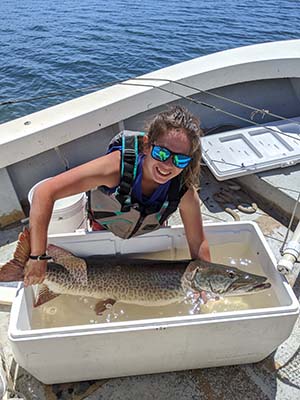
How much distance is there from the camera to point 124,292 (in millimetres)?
2342

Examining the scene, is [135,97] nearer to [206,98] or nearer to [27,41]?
[206,98]

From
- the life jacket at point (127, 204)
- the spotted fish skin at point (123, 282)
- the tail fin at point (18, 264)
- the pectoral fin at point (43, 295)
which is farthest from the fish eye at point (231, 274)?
the tail fin at point (18, 264)

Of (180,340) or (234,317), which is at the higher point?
(234,317)

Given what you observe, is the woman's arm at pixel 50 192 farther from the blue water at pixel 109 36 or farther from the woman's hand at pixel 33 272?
the blue water at pixel 109 36

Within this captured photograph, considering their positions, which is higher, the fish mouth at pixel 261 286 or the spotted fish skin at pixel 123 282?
the fish mouth at pixel 261 286

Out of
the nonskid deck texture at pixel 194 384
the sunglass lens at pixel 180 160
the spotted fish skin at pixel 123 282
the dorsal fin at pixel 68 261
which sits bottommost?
the nonskid deck texture at pixel 194 384

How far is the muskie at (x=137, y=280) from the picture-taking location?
2.31m

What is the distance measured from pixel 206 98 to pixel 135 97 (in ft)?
3.05

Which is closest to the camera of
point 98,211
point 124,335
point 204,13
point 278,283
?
point 124,335

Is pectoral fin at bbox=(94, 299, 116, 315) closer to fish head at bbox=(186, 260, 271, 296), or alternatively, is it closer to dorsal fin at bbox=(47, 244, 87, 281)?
dorsal fin at bbox=(47, 244, 87, 281)

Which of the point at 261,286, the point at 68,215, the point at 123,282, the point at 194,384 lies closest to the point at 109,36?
the point at 68,215

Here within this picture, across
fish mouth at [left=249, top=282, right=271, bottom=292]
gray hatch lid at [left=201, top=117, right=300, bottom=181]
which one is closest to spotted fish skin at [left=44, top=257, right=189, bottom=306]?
fish mouth at [left=249, top=282, right=271, bottom=292]

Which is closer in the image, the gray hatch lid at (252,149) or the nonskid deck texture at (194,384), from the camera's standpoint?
the nonskid deck texture at (194,384)

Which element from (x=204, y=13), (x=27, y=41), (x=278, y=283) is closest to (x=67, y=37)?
(x=27, y=41)
